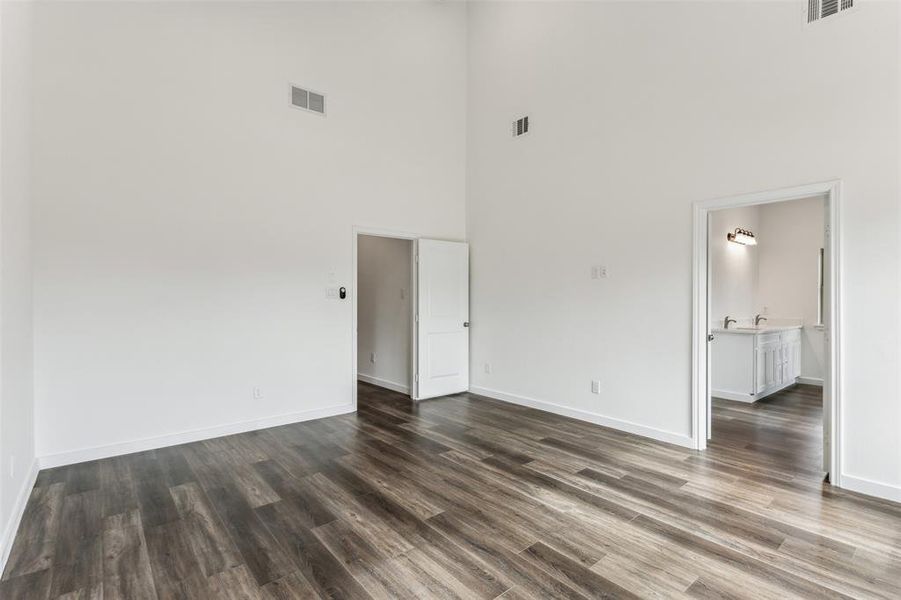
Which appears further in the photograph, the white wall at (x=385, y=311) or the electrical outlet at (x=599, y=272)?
the white wall at (x=385, y=311)

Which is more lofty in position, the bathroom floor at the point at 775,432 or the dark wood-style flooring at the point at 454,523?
the bathroom floor at the point at 775,432

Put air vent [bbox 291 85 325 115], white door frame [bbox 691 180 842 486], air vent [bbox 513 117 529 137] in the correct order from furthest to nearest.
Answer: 1. air vent [bbox 513 117 529 137]
2. air vent [bbox 291 85 325 115]
3. white door frame [bbox 691 180 842 486]

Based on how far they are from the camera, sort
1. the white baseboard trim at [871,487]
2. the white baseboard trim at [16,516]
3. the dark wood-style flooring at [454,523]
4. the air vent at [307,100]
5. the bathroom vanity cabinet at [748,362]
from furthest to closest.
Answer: the bathroom vanity cabinet at [748,362] → the air vent at [307,100] → the white baseboard trim at [871,487] → the white baseboard trim at [16,516] → the dark wood-style flooring at [454,523]

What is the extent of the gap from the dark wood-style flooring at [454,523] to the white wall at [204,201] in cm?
61

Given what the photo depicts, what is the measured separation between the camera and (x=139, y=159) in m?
3.82

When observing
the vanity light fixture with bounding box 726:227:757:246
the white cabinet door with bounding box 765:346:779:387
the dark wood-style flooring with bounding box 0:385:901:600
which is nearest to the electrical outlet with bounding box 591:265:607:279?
the dark wood-style flooring with bounding box 0:385:901:600

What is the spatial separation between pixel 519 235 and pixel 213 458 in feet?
13.0

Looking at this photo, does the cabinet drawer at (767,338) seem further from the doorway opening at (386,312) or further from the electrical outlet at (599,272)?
the doorway opening at (386,312)

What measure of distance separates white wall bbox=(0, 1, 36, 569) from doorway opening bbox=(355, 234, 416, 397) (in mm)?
3452

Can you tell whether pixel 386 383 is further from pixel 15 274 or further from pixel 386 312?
pixel 15 274

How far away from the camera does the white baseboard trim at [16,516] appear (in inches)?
86.8

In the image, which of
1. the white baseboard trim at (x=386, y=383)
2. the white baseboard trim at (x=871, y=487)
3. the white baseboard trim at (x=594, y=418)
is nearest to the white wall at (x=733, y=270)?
the white baseboard trim at (x=594, y=418)

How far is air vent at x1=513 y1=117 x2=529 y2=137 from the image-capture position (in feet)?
17.7

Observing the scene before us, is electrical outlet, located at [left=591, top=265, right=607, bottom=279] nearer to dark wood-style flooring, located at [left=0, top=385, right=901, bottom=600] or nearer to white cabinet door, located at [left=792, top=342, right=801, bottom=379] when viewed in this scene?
dark wood-style flooring, located at [left=0, top=385, right=901, bottom=600]
